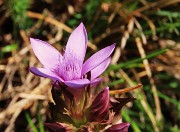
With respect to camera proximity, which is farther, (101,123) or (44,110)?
(44,110)

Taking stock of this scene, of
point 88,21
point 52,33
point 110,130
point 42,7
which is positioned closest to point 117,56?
point 88,21

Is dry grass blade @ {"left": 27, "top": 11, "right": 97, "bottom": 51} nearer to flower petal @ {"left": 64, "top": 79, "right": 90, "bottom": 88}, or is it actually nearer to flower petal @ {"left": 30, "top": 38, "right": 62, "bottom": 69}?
flower petal @ {"left": 30, "top": 38, "right": 62, "bottom": 69}

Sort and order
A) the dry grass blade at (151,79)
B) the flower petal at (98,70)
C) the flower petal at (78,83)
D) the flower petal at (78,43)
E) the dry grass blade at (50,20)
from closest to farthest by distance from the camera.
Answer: the flower petal at (78,83), the flower petal at (98,70), the flower petal at (78,43), the dry grass blade at (151,79), the dry grass blade at (50,20)

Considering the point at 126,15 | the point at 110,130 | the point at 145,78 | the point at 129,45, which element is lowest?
the point at 110,130

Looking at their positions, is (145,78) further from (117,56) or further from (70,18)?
(70,18)

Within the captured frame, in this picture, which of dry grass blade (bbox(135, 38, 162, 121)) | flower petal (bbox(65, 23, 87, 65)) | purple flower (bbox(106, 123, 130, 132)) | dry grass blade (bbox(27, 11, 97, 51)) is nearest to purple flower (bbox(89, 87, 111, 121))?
purple flower (bbox(106, 123, 130, 132))

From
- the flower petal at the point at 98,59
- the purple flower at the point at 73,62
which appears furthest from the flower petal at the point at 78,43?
the flower petal at the point at 98,59

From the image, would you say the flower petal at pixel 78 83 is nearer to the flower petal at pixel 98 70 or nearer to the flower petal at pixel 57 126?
the flower petal at pixel 98 70

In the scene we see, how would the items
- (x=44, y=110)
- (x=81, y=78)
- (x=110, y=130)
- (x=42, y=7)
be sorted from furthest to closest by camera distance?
(x=42, y=7), (x=44, y=110), (x=110, y=130), (x=81, y=78)
